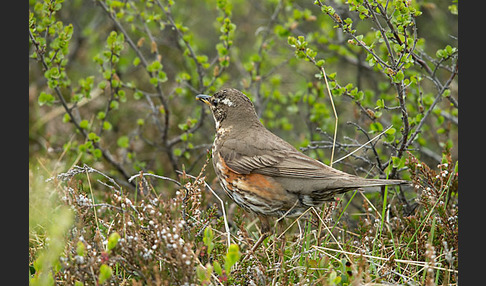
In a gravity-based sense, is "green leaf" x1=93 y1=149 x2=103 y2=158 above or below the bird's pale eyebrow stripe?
below

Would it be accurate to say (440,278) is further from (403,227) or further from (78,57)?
(78,57)

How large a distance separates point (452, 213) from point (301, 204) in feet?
4.29

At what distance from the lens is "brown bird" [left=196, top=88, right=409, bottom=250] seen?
16.4 ft

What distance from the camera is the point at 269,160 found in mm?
5297

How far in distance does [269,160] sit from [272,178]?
18 cm

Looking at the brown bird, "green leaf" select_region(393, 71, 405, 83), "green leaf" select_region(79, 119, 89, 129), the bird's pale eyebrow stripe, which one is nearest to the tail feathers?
the brown bird

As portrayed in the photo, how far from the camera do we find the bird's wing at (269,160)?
5.11 meters

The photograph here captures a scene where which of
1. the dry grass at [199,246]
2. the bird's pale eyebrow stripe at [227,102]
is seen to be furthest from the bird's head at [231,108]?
the dry grass at [199,246]

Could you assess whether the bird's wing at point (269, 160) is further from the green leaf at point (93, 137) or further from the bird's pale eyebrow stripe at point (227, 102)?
the green leaf at point (93, 137)

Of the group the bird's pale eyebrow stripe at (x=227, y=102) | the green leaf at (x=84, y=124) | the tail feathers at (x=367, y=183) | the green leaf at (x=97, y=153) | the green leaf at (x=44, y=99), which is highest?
the bird's pale eyebrow stripe at (x=227, y=102)

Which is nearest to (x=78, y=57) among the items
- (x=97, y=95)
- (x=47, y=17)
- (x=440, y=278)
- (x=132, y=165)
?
(x=97, y=95)

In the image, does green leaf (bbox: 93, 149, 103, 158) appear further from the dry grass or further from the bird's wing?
the bird's wing

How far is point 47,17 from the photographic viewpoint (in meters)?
6.04

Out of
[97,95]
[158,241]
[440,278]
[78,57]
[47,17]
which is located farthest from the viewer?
[78,57]
